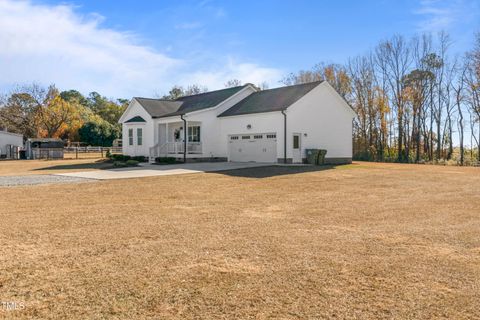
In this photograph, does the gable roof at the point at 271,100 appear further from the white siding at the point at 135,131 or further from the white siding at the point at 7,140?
the white siding at the point at 7,140

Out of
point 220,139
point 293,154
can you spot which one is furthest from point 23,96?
point 293,154

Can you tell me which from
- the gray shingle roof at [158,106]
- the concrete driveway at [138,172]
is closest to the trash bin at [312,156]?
the concrete driveway at [138,172]

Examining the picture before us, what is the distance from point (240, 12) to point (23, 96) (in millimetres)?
44351

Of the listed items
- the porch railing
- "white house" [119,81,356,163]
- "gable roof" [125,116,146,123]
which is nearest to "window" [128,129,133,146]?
→ "white house" [119,81,356,163]

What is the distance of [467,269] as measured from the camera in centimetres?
489

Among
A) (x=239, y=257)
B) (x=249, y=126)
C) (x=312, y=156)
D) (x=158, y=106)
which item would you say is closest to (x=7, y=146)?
(x=158, y=106)

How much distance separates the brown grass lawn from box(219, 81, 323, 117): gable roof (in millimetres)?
13854

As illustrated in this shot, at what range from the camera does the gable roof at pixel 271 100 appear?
2412 centimetres

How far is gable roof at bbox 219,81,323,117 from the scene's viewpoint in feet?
79.1

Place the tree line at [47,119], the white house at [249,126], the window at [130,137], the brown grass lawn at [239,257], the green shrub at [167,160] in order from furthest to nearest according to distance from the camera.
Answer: the tree line at [47,119]
the window at [130,137]
the green shrub at [167,160]
the white house at [249,126]
the brown grass lawn at [239,257]

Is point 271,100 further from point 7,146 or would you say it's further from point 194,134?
point 7,146

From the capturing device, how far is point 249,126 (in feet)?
82.7

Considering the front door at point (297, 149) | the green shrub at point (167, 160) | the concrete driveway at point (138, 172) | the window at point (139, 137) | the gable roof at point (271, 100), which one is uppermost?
the gable roof at point (271, 100)

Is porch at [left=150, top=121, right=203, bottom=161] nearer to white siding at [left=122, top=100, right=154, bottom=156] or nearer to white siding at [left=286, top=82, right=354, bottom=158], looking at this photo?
white siding at [left=122, top=100, right=154, bottom=156]
